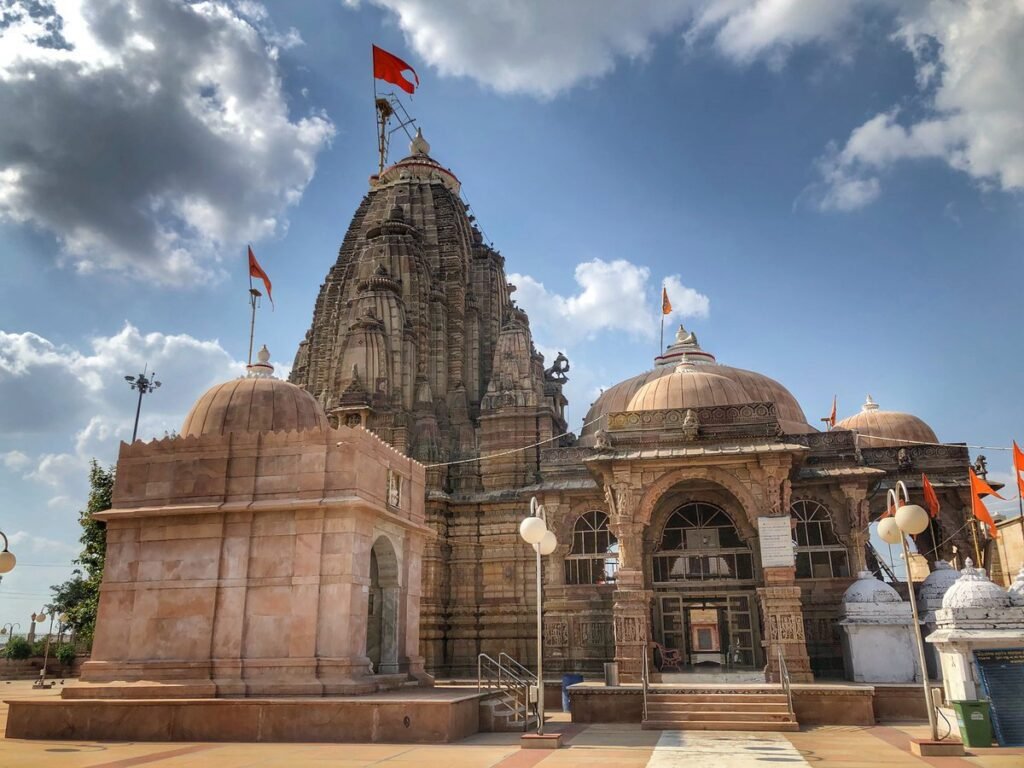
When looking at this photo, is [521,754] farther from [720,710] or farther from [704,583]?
[704,583]

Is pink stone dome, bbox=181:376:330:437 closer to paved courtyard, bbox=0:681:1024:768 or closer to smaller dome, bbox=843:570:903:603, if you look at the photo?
paved courtyard, bbox=0:681:1024:768

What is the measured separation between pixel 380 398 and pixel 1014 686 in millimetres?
28671

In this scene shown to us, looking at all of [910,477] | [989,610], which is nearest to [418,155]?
[910,477]

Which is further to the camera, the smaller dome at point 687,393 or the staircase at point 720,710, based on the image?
the smaller dome at point 687,393

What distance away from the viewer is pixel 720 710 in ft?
Result: 60.0

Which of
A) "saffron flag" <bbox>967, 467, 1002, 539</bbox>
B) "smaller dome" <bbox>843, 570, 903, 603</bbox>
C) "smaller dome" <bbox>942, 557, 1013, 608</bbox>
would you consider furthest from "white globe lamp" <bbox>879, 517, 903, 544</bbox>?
"saffron flag" <bbox>967, 467, 1002, 539</bbox>

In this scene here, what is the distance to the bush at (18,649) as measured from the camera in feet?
144

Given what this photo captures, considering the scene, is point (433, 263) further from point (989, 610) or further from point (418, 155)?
point (989, 610)

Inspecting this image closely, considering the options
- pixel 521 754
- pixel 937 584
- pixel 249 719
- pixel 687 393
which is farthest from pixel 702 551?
pixel 249 719

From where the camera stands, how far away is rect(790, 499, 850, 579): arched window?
88.6 ft

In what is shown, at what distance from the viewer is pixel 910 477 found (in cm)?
3094

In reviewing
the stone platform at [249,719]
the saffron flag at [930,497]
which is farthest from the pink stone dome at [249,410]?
the saffron flag at [930,497]

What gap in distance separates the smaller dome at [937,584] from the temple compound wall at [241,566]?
16.9 metres

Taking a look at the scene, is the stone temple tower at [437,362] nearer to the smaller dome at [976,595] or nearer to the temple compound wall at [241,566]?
the temple compound wall at [241,566]
